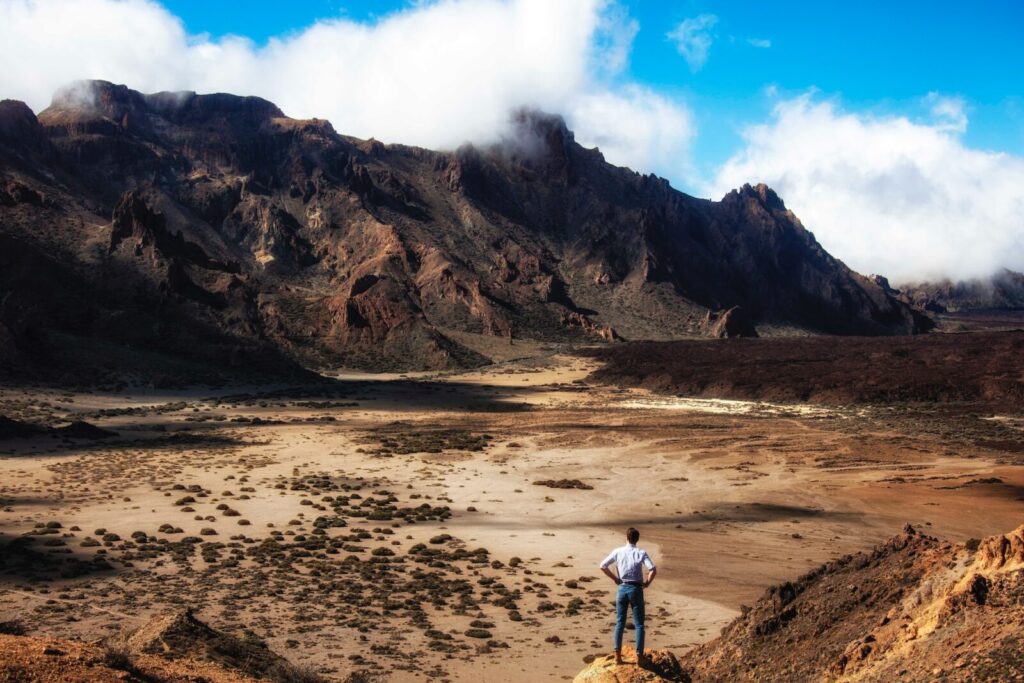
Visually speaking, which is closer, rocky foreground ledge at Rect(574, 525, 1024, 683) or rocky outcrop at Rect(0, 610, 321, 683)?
rocky foreground ledge at Rect(574, 525, 1024, 683)

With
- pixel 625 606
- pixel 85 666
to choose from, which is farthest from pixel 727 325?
pixel 85 666

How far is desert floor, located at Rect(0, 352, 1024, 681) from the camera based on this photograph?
18.0 meters

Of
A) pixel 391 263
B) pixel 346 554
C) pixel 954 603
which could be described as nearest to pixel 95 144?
pixel 391 263

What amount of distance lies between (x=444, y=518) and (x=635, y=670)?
19200 millimetres

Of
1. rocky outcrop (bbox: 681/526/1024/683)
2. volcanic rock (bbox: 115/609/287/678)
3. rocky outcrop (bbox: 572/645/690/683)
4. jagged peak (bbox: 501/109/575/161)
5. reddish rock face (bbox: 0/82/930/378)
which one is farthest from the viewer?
jagged peak (bbox: 501/109/575/161)

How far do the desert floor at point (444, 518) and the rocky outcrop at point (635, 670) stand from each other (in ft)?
14.7

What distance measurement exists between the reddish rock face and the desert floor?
33563 millimetres

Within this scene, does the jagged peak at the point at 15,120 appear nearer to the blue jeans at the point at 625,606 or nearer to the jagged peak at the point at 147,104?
the jagged peak at the point at 147,104

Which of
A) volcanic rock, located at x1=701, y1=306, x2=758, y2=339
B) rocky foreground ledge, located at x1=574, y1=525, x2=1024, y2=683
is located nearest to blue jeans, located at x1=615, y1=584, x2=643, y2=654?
rocky foreground ledge, located at x1=574, y1=525, x2=1024, y2=683

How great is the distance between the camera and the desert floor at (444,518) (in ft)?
59.0

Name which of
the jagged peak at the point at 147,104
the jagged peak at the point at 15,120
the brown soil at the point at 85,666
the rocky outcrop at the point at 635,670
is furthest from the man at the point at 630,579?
the jagged peak at the point at 147,104

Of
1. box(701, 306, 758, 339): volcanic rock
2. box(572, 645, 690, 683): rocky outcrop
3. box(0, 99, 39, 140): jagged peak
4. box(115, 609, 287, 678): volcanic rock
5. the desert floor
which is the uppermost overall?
box(0, 99, 39, 140): jagged peak

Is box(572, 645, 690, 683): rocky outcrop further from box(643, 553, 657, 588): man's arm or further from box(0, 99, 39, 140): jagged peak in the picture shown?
box(0, 99, 39, 140): jagged peak

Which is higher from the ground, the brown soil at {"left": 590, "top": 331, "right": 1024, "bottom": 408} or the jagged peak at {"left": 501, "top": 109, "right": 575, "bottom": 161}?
the jagged peak at {"left": 501, "top": 109, "right": 575, "bottom": 161}
